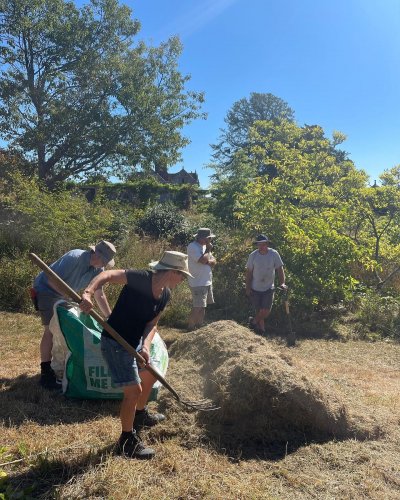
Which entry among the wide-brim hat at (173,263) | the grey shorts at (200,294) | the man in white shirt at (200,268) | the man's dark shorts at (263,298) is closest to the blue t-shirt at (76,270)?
the wide-brim hat at (173,263)

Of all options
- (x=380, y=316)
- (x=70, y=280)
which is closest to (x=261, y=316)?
(x=380, y=316)

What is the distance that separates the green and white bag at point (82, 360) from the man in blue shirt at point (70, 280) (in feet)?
0.78

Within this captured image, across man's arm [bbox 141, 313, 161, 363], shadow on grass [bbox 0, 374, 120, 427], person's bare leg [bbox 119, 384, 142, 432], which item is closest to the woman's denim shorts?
person's bare leg [bbox 119, 384, 142, 432]

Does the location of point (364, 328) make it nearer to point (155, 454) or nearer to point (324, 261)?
point (324, 261)

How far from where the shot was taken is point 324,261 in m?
8.43

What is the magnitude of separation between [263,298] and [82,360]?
374 centimetres

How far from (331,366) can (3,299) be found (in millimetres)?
5580

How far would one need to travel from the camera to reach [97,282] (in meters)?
2.88

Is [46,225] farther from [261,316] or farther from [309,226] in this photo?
[309,226]

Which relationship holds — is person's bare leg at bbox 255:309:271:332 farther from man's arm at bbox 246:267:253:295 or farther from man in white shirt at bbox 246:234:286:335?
man's arm at bbox 246:267:253:295

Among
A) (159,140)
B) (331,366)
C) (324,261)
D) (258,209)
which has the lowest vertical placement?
(331,366)

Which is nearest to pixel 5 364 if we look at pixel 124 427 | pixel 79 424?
pixel 79 424

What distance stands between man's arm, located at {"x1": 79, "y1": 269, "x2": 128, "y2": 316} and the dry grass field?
1.00 m

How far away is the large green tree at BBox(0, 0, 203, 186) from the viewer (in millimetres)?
14000
